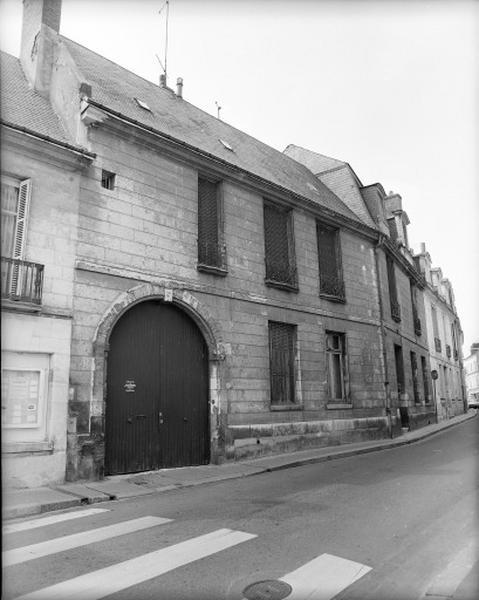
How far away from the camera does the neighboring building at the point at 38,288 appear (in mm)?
8039

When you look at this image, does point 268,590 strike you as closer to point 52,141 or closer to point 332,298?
point 52,141

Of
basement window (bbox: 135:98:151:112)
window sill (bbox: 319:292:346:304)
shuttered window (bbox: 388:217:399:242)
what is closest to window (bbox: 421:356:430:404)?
shuttered window (bbox: 388:217:399:242)

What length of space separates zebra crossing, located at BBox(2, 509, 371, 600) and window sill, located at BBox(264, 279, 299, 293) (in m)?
8.00

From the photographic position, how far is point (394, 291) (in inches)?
779

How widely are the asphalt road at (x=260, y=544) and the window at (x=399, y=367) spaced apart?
11.5m

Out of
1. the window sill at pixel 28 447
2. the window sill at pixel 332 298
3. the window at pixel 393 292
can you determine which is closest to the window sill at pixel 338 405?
the window sill at pixel 332 298

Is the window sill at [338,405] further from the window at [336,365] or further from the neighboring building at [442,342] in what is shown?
the neighboring building at [442,342]

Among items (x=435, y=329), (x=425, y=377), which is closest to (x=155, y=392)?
(x=425, y=377)

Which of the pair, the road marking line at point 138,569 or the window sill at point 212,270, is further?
the window sill at point 212,270

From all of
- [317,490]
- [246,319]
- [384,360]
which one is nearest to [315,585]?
[317,490]

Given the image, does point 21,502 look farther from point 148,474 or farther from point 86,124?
point 86,124

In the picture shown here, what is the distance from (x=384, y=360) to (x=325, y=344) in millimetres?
3269

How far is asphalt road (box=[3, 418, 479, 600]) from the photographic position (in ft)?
12.4

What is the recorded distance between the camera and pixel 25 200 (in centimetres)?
879
